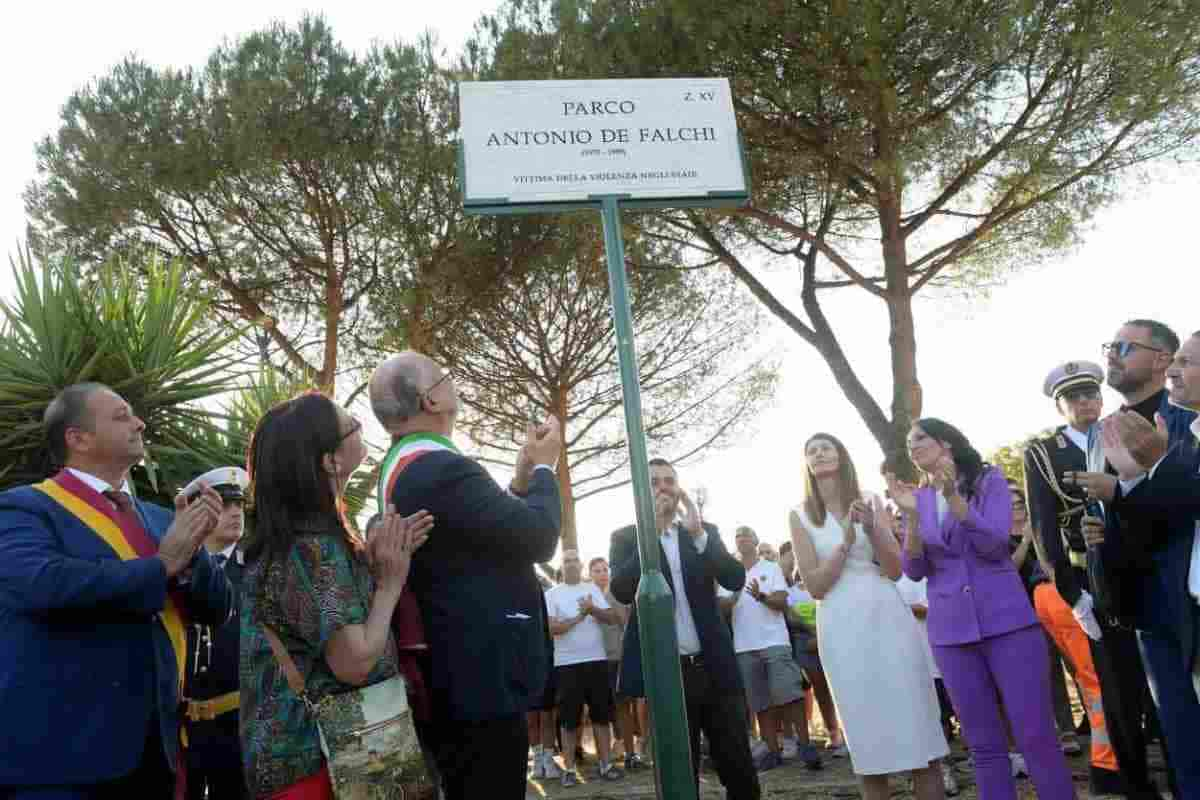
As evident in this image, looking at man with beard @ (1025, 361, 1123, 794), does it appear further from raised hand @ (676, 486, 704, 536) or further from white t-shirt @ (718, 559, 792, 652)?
white t-shirt @ (718, 559, 792, 652)

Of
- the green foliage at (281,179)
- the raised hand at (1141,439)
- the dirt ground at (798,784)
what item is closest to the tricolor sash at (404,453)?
the raised hand at (1141,439)

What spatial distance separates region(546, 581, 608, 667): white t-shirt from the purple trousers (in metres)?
4.21

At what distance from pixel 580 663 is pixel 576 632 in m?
0.24

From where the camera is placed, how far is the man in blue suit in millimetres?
2127

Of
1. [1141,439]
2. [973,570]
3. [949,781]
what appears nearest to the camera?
[1141,439]

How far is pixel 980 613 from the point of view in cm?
342

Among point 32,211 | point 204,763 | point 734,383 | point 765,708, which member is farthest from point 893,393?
point 32,211

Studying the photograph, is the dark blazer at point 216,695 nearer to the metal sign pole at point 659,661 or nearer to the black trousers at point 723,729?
the metal sign pole at point 659,661

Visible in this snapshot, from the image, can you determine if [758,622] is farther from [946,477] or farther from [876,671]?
[946,477]

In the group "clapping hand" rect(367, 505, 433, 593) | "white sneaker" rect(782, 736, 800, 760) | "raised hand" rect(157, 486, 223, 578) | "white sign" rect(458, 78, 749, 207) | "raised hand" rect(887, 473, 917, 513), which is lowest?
"white sneaker" rect(782, 736, 800, 760)

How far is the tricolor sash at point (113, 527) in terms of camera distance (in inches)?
93.4

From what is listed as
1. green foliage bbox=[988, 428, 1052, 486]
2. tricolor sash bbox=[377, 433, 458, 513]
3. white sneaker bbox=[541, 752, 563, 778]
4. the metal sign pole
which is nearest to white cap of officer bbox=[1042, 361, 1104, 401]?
the metal sign pole

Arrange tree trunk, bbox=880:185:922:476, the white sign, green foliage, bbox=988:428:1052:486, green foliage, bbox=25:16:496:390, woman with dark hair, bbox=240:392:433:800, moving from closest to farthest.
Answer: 1. woman with dark hair, bbox=240:392:433:800
2. the white sign
3. tree trunk, bbox=880:185:922:476
4. green foliage, bbox=25:16:496:390
5. green foliage, bbox=988:428:1052:486

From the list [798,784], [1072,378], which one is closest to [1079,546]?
[1072,378]
